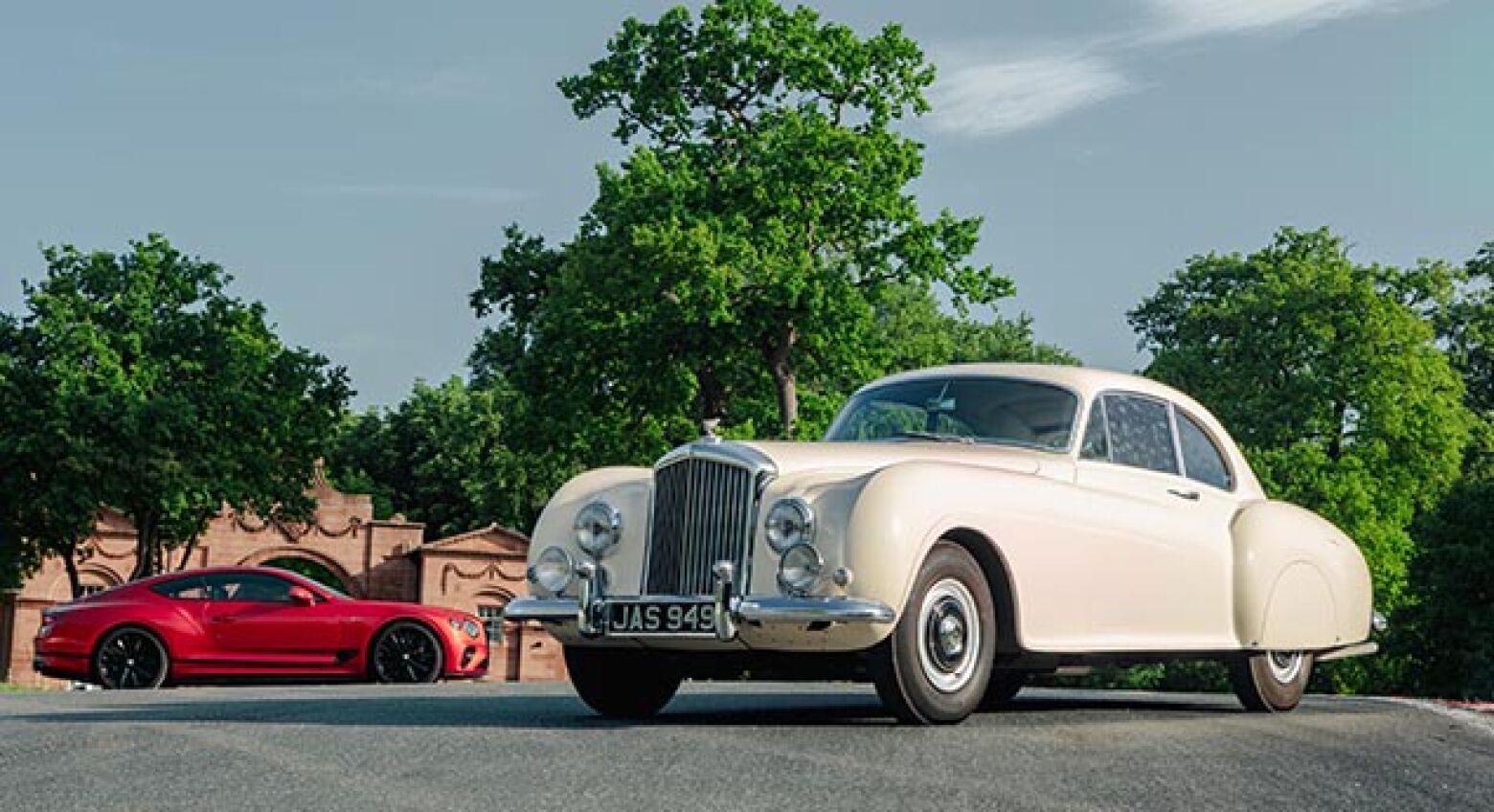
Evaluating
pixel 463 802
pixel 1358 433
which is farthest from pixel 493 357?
pixel 463 802

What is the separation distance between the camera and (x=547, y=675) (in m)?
57.7

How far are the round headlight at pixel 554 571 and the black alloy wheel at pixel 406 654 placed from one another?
32.6 feet

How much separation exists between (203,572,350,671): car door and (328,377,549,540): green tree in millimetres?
45481

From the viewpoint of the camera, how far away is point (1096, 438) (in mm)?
10492

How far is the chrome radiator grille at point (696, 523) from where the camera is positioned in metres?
9.01

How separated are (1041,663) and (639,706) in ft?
7.50

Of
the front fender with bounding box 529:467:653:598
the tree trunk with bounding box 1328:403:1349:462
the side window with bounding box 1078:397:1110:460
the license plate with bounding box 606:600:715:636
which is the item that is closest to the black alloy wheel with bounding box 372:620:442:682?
the front fender with bounding box 529:467:653:598

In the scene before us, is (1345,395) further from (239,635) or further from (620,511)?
(620,511)

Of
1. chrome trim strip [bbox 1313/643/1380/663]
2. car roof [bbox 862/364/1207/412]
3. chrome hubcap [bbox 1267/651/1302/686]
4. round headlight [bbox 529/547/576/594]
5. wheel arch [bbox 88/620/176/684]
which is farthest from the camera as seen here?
wheel arch [bbox 88/620/176/684]

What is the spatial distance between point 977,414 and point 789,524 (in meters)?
2.10

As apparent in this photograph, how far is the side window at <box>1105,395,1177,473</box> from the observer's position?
10.7m

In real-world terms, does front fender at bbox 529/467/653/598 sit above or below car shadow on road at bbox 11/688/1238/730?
above

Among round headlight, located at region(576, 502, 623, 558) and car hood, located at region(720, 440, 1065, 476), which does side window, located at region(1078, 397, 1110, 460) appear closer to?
car hood, located at region(720, 440, 1065, 476)

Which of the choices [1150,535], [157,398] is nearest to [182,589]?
[1150,535]
